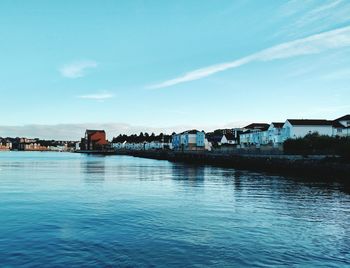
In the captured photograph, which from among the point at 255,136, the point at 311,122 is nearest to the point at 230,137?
the point at 255,136

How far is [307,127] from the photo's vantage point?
102188 millimetres

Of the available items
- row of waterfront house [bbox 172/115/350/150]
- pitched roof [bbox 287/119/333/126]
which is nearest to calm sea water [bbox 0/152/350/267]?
row of waterfront house [bbox 172/115/350/150]

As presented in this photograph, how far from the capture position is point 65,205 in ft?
77.5

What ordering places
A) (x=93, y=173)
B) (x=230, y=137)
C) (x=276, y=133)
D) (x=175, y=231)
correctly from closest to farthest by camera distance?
(x=175, y=231), (x=93, y=173), (x=276, y=133), (x=230, y=137)

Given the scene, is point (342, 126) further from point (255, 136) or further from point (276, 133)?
point (255, 136)

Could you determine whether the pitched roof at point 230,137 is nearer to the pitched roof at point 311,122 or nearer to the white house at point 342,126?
the pitched roof at point 311,122

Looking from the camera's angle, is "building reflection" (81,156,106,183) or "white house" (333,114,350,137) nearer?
"building reflection" (81,156,106,183)

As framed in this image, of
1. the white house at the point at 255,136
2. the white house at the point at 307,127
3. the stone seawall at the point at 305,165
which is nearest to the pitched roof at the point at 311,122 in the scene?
the white house at the point at 307,127

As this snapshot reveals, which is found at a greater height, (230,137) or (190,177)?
(230,137)

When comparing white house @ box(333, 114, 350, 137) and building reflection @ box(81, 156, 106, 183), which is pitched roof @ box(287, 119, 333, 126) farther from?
building reflection @ box(81, 156, 106, 183)

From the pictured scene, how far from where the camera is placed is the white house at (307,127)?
102 metres

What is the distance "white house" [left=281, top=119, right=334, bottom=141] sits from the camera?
334 feet

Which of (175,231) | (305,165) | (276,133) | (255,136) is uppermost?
(276,133)

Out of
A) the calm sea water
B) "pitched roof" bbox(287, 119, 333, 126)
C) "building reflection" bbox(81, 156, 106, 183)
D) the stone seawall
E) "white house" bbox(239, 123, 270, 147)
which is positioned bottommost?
"building reflection" bbox(81, 156, 106, 183)
